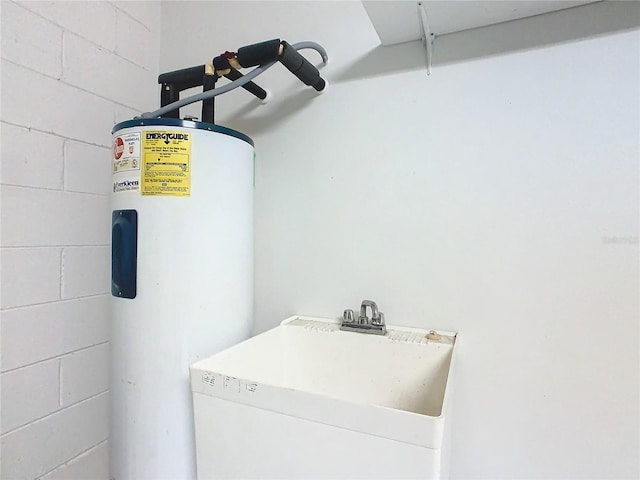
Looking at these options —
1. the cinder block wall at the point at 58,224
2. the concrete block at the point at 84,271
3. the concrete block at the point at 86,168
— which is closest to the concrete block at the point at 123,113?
the cinder block wall at the point at 58,224

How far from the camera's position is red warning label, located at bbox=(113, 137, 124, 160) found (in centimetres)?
79

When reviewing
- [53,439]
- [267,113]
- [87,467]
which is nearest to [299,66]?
[267,113]

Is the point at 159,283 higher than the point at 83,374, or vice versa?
the point at 159,283

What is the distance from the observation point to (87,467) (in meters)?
1.10

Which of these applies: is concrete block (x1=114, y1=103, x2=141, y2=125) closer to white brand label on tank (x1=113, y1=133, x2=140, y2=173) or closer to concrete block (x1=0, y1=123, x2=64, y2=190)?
concrete block (x1=0, y1=123, x2=64, y2=190)

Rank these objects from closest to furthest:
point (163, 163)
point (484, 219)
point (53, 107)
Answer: point (163, 163) → point (484, 219) → point (53, 107)

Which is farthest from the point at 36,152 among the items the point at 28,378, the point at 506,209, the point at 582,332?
the point at 582,332

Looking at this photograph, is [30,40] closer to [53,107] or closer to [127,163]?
[53,107]

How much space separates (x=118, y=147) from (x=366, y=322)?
73cm

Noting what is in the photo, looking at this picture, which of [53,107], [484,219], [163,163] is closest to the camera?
[163,163]

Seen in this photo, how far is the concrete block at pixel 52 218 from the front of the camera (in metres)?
0.92

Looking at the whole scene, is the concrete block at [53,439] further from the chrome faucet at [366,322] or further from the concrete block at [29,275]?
the chrome faucet at [366,322]

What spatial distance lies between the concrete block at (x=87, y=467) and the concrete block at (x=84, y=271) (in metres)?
0.50

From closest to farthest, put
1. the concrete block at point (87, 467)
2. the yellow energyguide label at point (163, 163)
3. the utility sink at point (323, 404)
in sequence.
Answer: the utility sink at point (323, 404)
the yellow energyguide label at point (163, 163)
the concrete block at point (87, 467)
